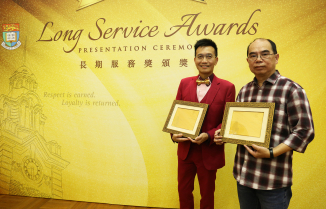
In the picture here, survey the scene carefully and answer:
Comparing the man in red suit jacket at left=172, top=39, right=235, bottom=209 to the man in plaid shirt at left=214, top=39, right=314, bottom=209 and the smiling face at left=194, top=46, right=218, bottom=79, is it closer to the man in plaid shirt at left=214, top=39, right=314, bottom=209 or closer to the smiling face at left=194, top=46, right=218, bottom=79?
the smiling face at left=194, top=46, right=218, bottom=79

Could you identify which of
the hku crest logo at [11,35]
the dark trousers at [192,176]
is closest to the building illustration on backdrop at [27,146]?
the hku crest logo at [11,35]

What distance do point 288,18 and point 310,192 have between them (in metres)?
1.89

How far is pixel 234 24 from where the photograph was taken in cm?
211

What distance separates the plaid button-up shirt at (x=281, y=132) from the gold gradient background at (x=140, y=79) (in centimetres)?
98

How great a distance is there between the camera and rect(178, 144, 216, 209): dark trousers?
5.20ft

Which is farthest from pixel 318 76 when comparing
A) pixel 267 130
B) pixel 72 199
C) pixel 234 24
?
pixel 72 199

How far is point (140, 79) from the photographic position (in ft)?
7.52

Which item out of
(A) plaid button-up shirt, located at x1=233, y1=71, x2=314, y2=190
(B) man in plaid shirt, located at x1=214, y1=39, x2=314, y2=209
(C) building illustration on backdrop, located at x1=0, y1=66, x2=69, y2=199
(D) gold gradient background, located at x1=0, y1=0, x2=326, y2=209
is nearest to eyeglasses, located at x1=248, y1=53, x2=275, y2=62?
(B) man in plaid shirt, located at x1=214, y1=39, x2=314, y2=209

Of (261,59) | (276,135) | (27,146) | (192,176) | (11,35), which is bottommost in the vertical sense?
(192,176)

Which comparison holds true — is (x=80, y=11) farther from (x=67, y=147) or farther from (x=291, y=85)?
(x=291, y=85)

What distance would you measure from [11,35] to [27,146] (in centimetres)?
147

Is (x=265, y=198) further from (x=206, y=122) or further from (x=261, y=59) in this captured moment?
(x=261, y=59)

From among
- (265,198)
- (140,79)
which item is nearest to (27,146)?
(140,79)

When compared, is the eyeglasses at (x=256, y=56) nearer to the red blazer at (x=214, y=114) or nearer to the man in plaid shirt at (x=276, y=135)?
the man in plaid shirt at (x=276, y=135)
